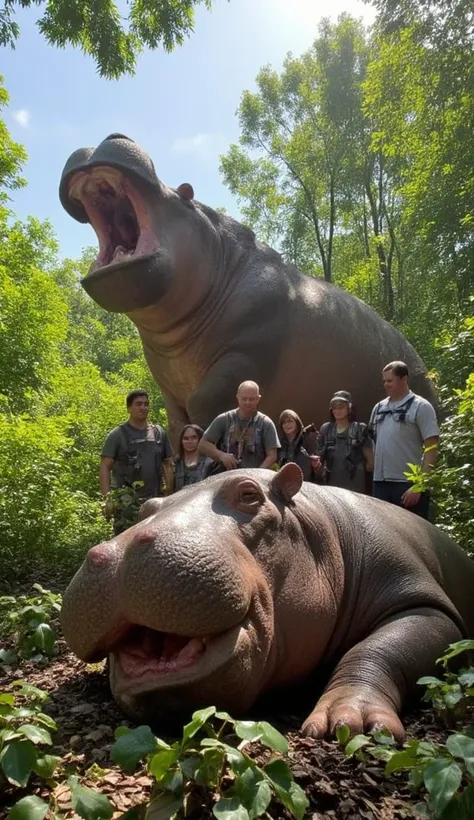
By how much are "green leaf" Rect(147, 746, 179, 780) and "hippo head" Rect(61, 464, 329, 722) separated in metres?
0.46

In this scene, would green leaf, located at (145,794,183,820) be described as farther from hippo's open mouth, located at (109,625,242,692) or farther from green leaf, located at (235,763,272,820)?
hippo's open mouth, located at (109,625,242,692)

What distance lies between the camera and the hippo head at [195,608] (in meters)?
2.30

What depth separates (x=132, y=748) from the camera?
5.99 ft

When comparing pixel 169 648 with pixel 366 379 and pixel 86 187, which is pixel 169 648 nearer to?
pixel 86 187

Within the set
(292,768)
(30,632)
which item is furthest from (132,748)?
(30,632)

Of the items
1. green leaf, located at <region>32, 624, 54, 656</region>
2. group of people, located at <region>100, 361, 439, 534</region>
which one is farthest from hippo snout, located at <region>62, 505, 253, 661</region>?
group of people, located at <region>100, 361, 439, 534</region>

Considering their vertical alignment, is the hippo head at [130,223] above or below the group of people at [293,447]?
above

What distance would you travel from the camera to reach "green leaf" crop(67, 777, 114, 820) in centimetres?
167

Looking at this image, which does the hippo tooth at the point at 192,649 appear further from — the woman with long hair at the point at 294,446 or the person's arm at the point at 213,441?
the woman with long hair at the point at 294,446

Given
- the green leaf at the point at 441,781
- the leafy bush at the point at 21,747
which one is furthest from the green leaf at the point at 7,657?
the green leaf at the point at 441,781

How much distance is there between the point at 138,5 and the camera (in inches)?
298

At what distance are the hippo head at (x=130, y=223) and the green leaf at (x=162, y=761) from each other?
4.05 meters

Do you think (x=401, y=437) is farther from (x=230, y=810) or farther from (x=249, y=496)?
(x=230, y=810)

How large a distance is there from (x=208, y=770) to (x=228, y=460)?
3.16 meters
